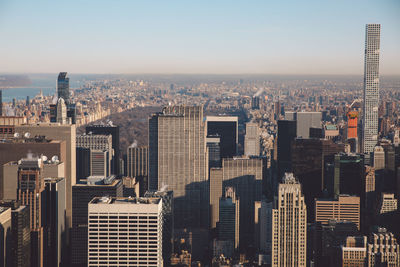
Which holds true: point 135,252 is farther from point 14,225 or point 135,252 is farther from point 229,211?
point 229,211

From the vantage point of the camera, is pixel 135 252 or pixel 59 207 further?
pixel 59 207

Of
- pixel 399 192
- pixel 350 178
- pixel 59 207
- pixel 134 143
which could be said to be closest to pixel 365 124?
pixel 350 178

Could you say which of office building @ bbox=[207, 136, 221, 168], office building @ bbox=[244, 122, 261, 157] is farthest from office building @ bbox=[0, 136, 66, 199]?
office building @ bbox=[244, 122, 261, 157]

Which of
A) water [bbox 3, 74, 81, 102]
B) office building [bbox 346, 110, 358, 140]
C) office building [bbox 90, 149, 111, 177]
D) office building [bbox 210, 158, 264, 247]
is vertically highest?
water [bbox 3, 74, 81, 102]

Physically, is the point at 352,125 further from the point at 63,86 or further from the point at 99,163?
the point at 63,86

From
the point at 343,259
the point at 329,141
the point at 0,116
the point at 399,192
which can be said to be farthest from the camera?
the point at 329,141

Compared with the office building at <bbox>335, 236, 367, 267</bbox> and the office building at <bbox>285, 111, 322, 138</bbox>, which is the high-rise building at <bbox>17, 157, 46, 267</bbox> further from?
the office building at <bbox>285, 111, 322, 138</bbox>

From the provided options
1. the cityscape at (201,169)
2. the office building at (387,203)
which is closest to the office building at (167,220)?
the cityscape at (201,169)
